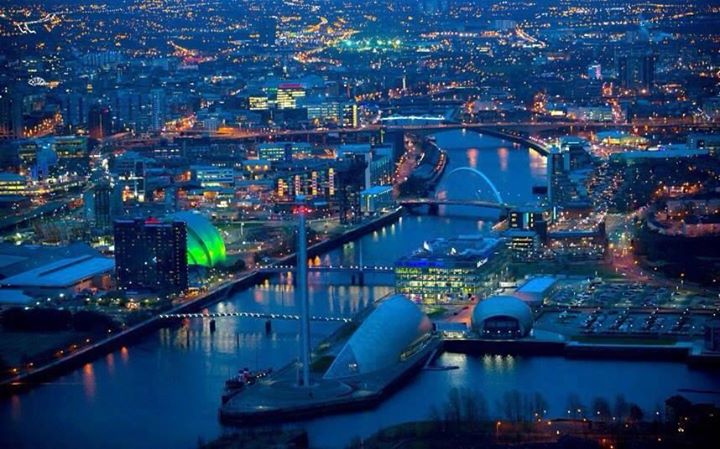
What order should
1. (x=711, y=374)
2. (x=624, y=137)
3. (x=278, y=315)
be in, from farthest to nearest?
1. (x=624, y=137)
2. (x=278, y=315)
3. (x=711, y=374)

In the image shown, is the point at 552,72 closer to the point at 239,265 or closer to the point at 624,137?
the point at 624,137

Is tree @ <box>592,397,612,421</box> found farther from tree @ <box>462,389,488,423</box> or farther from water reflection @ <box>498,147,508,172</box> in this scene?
water reflection @ <box>498,147,508,172</box>

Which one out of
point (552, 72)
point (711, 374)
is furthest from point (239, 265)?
point (552, 72)

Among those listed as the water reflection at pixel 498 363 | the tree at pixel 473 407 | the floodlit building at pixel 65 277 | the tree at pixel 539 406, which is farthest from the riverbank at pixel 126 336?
the tree at pixel 539 406

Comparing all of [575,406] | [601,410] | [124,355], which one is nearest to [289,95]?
[124,355]

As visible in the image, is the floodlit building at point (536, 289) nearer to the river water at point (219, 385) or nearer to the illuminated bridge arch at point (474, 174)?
the river water at point (219, 385)

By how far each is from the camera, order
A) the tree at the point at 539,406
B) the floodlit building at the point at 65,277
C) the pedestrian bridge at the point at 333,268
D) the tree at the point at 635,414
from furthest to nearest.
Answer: the pedestrian bridge at the point at 333,268 → the floodlit building at the point at 65,277 → the tree at the point at 539,406 → the tree at the point at 635,414
